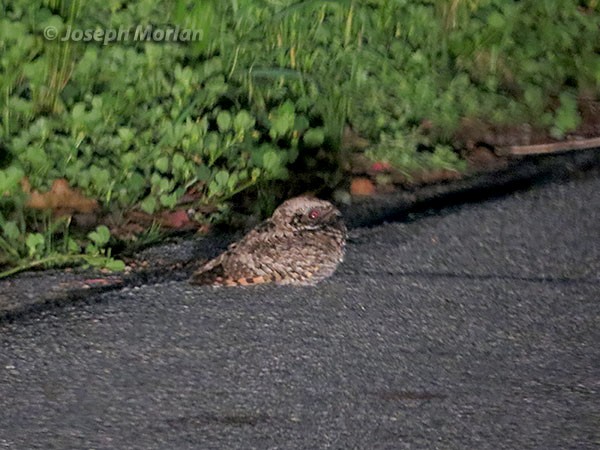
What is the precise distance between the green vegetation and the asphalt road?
125 cm

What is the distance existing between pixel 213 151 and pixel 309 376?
2.76m

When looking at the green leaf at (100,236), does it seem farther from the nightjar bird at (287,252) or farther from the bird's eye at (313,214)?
the bird's eye at (313,214)

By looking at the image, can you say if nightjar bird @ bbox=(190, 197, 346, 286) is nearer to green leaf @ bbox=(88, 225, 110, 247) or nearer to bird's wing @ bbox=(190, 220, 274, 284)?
bird's wing @ bbox=(190, 220, 274, 284)

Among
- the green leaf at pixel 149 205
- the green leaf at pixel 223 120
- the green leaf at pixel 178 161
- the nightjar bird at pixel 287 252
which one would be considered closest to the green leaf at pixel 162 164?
A: the green leaf at pixel 178 161

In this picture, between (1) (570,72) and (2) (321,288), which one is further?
(1) (570,72)

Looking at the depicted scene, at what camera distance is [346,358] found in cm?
562

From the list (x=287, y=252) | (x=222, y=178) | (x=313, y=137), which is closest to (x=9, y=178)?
(x=222, y=178)

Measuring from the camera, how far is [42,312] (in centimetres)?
614

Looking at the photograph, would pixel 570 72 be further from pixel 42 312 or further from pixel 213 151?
pixel 42 312

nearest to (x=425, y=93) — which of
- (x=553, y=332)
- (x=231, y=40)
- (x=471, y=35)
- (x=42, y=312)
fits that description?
(x=471, y=35)

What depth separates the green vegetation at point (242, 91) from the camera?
25.3 feet

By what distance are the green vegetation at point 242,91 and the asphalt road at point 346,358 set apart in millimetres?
1248

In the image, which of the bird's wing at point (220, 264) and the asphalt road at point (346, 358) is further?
the bird's wing at point (220, 264)

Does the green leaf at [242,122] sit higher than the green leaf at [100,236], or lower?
higher
